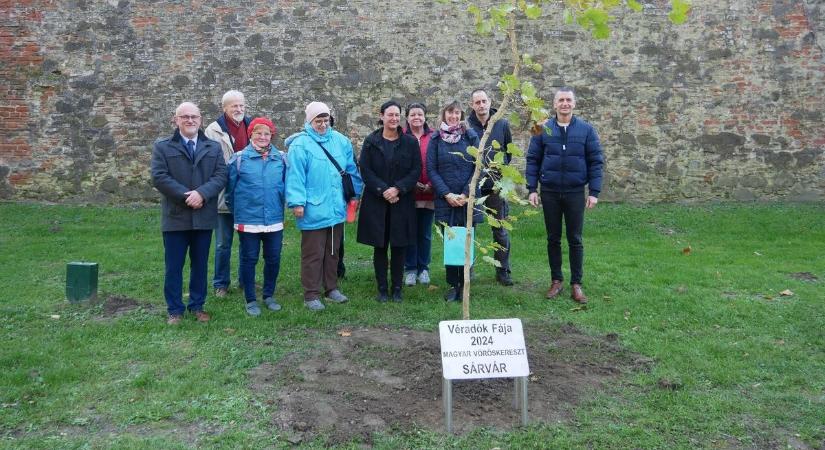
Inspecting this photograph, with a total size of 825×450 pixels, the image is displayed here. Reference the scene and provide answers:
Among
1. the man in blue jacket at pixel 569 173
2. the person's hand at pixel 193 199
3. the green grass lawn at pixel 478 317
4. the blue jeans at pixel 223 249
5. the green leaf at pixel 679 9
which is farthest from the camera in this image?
the blue jeans at pixel 223 249

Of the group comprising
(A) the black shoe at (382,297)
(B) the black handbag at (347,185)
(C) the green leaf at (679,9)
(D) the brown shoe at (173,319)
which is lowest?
(D) the brown shoe at (173,319)

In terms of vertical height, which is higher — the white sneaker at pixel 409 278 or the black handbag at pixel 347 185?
the black handbag at pixel 347 185

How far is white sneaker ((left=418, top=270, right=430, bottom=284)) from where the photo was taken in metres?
6.72

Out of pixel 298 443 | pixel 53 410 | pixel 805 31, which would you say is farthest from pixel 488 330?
pixel 805 31

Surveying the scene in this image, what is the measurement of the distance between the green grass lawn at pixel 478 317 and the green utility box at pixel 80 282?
7.1 inches

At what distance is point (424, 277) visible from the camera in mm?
6762

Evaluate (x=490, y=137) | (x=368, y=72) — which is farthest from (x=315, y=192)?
(x=368, y=72)

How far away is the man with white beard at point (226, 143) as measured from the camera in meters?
6.05

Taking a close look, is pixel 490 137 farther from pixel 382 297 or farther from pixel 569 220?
pixel 382 297

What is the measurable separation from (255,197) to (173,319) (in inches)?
47.8

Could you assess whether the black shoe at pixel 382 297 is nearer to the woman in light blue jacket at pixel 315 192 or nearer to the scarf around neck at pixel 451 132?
the woman in light blue jacket at pixel 315 192

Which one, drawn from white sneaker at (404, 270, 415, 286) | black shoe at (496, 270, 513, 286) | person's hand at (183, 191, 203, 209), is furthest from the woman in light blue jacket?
black shoe at (496, 270, 513, 286)

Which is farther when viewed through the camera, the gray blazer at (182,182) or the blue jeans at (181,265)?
the blue jeans at (181,265)

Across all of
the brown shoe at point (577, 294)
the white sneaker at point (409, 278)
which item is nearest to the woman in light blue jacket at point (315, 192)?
the white sneaker at point (409, 278)
